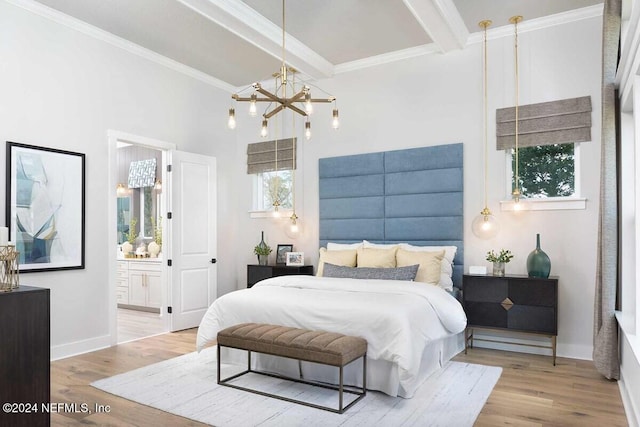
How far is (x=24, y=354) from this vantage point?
2404mm

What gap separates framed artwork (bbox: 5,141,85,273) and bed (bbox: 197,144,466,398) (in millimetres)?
1603

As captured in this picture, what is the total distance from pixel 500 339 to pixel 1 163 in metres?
4.87

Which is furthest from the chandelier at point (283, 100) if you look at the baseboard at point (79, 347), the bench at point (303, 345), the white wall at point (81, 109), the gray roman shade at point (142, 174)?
the baseboard at point (79, 347)

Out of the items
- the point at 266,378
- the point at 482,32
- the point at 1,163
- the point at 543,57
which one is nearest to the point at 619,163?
the point at 543,57

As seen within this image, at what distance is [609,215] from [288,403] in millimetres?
2813

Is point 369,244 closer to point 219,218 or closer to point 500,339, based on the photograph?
point 500,339

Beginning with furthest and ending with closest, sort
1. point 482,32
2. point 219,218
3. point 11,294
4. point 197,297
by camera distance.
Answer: point 219,218 < point 197,297 < point 482,32 < point 11,294

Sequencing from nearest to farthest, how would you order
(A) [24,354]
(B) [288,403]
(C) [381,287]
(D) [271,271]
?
(A) [24,354] < (B) [288,403] < (C) [381,287] < (D) [271,271]

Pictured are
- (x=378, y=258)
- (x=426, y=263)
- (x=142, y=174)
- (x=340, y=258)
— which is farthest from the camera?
(x=142, y=174)

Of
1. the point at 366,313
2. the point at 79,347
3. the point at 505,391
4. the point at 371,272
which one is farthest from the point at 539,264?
the point at 79,347

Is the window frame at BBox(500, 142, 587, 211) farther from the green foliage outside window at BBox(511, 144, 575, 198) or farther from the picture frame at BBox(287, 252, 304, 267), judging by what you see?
the picture frame at BBox(287, 252, 304, 267)

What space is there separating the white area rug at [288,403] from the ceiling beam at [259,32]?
10.1 feet

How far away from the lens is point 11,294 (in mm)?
2350

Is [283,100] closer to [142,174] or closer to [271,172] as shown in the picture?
[271,172]
